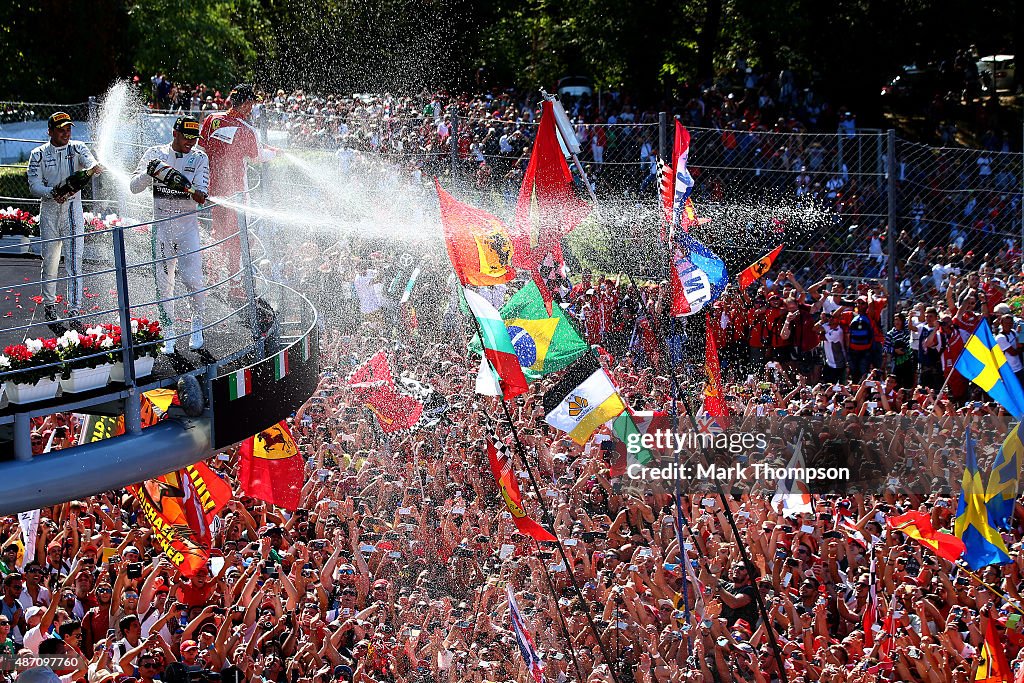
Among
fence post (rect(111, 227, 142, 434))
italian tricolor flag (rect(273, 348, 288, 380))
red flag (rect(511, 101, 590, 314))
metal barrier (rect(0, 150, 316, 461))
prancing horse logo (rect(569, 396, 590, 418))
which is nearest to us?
metal barrier (rect(0, 150, 316, 461))

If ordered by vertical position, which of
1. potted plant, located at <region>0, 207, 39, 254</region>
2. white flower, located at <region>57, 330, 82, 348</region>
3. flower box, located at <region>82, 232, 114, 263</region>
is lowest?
white flower, located at <region>57, 330, 82, 348</region>

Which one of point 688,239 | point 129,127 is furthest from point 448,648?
point 129,127

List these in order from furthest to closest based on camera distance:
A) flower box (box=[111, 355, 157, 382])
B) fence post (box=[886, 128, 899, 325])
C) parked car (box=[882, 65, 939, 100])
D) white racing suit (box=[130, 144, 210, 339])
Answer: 1. parked car (box=[882, 65, 939, 100])
2. fence post (box=[886, 128, 899, 325])
3. white racing suit (box=[130, 144, 210, 339])
4. flower box (box=[111, 355, 157, 382])

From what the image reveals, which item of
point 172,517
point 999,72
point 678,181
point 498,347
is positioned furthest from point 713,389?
point 999,72

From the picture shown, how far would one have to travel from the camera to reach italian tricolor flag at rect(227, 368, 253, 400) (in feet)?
24.2

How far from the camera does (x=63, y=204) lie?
325 inches

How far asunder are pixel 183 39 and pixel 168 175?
29.1 meters

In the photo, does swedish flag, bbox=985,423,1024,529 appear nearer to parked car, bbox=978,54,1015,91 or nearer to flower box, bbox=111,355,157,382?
flower box, bbox=111,355,157,382

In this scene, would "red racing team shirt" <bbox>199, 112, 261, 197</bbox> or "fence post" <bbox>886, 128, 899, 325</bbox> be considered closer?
"red racing team shirt" <bbox>199, 112, 261, 197</bbox>

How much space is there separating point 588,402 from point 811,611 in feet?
7.99

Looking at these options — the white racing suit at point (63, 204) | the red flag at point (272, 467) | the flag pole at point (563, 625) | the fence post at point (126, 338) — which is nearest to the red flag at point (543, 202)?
the flag pole at point (563, 625)

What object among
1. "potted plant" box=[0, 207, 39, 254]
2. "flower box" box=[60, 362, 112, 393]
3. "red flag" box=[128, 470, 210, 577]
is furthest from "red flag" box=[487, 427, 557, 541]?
"flower box" box=[60, 362, 112, 393]

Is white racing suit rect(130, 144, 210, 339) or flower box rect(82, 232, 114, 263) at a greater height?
white racing suit rect(130, 144, 210, 339)

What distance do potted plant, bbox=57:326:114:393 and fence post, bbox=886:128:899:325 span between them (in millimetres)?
13940
